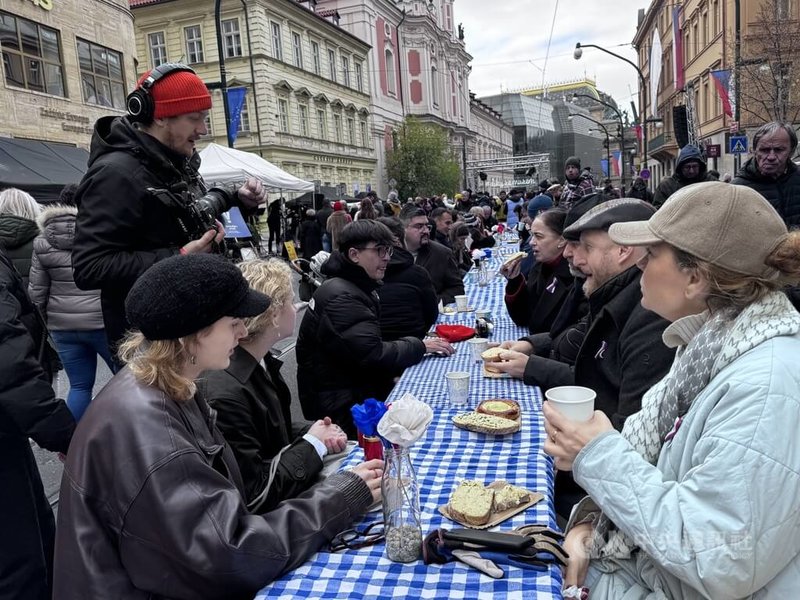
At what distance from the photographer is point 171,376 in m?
1.69

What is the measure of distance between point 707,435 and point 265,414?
5.55 ft

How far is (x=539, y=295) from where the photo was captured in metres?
4.76

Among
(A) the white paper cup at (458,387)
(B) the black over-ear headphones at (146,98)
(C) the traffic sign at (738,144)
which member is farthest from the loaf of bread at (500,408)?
(C) the traffic sign at (738,144)

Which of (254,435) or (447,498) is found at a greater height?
(254,435)

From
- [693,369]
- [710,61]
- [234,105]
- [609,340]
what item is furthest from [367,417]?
[710,61]

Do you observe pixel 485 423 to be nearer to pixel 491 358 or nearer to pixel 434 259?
pixel 491 358

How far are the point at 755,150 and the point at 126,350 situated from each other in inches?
215

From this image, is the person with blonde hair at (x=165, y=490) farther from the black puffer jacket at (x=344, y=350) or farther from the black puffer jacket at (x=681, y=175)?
the black puffer jacket at (x=681, y=175)

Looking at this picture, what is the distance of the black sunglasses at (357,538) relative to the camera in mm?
1810

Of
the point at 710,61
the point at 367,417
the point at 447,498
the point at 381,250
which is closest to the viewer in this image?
the point at 447,498

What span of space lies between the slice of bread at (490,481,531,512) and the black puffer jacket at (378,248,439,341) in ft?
9.60

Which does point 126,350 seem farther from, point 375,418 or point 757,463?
point 757,463

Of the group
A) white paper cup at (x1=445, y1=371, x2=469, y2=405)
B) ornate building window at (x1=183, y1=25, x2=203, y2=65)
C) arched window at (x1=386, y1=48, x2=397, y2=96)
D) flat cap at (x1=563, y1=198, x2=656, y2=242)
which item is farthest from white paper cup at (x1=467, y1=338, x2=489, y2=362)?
arched window at (x1=386, y1=48, x2=397, y2=96)

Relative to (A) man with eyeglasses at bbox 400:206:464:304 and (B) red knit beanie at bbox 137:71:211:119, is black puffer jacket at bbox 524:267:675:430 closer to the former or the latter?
(B) red knit beanie at bbox 137:71:211:119
